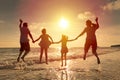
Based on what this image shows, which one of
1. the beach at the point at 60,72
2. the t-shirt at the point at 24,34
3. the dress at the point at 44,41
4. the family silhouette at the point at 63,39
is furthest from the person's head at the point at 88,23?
the t-shirt at the point at 24,34

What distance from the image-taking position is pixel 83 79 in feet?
44.3

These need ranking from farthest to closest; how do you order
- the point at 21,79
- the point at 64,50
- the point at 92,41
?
the point at 64,50 → the point at 92,41 → the point at 21,79

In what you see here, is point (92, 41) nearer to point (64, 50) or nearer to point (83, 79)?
point (64, 50)

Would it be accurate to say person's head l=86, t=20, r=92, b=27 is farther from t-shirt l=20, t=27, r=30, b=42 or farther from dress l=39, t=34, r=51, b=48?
t-shirt l=20, t=27, r=30, b=42

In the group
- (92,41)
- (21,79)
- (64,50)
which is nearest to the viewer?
(21,79)

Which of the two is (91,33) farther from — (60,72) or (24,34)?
(24,34)

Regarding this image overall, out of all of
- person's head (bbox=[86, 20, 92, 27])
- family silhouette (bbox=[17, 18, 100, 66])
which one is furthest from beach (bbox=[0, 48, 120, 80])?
person's head (bbox=[86, 20, 92, 27])

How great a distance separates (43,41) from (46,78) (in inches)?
254

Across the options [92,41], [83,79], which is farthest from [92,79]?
[92,41]

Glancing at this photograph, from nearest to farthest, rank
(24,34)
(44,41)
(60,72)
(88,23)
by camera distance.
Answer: (60,72) < (88,23) < (24,34) < (44,41)

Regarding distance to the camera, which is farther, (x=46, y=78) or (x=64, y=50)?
(x=64, y=50)

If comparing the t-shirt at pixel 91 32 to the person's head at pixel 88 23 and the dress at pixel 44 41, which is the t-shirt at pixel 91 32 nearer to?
the person's head at pixel 88 23

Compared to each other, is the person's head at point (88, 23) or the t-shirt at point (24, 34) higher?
the person's head at point (88, 23)

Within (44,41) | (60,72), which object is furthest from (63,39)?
(60,72)
